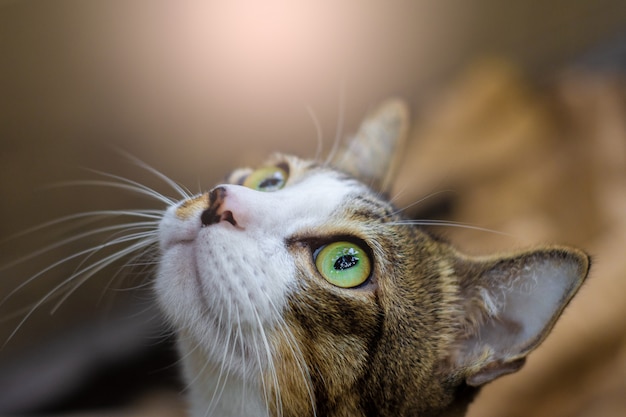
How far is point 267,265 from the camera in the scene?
58 centimetres

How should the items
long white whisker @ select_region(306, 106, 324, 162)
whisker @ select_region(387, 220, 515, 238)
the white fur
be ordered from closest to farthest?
the white fur, whisker @ select_region(387, 220, 515, 238), long white whisker @ select_region(306, 106, 324, 162)

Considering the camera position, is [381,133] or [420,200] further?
[381,133]

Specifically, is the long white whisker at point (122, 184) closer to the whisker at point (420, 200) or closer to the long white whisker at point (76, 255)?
the long white whisker at point (76, 255)

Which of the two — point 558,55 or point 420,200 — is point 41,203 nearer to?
point 420,200

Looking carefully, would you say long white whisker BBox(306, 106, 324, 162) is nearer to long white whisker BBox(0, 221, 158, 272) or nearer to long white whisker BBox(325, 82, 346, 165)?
long white whisker BBox(325, 82, 346, 165)

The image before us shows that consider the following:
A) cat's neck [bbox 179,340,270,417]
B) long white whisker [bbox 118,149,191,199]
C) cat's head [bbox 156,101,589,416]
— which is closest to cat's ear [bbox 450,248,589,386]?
cat's head [bbox 156,101,589,416]

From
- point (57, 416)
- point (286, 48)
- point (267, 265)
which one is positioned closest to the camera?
point (267, 265)

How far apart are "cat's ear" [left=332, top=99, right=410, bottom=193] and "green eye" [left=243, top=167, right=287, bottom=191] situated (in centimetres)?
12

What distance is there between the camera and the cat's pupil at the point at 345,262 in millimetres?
621

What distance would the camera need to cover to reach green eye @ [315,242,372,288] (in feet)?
2.01

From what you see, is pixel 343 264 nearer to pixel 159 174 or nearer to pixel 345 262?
pixel 345 262

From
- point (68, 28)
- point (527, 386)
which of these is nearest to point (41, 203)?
point (68, 28)

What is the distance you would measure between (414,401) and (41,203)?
1.86 ft

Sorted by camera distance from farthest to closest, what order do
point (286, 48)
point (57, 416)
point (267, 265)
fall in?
point (286, 48) → point (57, 416) → point (267, 265)
